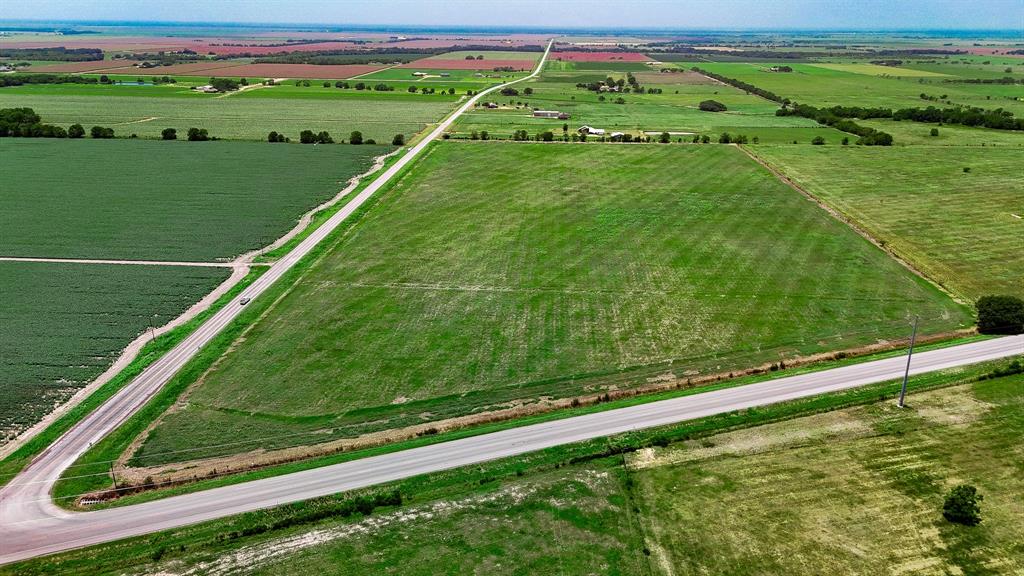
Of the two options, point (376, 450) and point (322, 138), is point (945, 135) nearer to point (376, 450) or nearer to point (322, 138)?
point (322, 138)

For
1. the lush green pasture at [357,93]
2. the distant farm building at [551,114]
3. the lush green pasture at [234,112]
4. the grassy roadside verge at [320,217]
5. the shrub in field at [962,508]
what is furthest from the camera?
the lush green pasture at [357,93]

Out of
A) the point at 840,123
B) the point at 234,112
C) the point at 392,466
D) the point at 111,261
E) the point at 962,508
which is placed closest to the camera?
the point at 962,508

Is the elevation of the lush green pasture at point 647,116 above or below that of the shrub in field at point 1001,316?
above

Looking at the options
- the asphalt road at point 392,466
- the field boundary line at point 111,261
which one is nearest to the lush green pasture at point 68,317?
the field boundary line at point 111,261

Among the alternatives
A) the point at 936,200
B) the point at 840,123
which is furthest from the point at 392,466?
the point at 840,123

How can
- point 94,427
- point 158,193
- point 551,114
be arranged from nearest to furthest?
point 94,427 → point 158,193 → point 551,114

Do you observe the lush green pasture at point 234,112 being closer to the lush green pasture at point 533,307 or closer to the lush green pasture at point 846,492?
the lush green pasture at point 533,307
